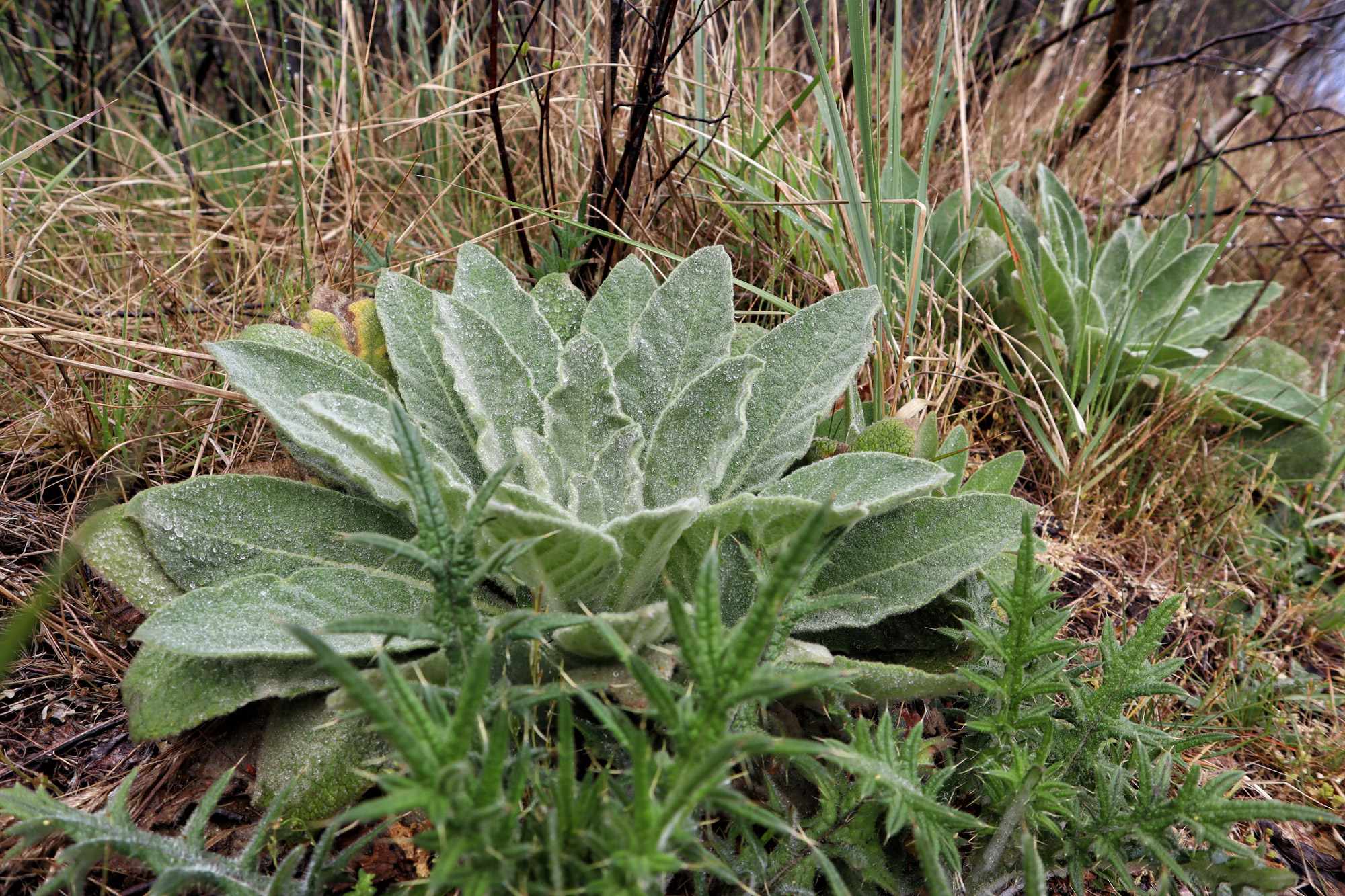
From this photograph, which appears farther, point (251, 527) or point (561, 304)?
point (561, 304)

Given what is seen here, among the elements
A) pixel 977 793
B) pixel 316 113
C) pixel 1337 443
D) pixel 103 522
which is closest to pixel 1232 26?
pixel 1337 443

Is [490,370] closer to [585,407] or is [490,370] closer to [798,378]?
[585,407]

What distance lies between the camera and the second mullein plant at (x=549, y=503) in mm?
1098

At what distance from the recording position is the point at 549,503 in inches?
44.8

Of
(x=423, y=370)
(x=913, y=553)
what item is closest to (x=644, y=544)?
(x=913, y=553)

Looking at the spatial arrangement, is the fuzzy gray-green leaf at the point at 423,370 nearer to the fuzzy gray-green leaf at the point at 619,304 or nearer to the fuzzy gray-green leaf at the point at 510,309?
the fuzzy gray-green leaf at the point at 510,309

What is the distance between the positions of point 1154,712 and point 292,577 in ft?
4.92

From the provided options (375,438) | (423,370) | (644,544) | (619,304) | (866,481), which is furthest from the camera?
(619,304)

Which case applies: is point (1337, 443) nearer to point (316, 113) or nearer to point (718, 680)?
point (718, 680)

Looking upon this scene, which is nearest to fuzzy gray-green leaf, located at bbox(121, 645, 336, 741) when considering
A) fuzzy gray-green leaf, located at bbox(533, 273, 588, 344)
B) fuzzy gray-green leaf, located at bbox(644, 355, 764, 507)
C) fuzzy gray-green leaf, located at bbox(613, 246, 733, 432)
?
fuzzy gray-green leaf, located at bbox(644, 355, 764, 507)

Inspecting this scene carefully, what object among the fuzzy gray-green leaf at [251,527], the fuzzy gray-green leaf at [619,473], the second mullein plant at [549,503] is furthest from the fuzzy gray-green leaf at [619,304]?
the fuzzy gray-green leaf at [251,527]

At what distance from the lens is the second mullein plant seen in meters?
1.10

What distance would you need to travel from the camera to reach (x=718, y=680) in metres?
0.79

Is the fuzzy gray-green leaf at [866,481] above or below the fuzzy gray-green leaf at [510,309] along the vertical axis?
below
